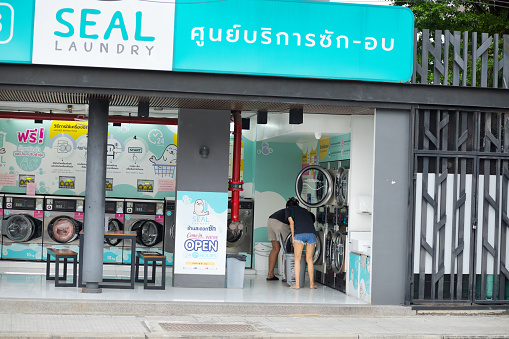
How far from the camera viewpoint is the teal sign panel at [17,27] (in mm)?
8664

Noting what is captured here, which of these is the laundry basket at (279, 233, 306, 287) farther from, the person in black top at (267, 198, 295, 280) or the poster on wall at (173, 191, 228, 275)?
the poster on wall at (173, 191, 228, 275)

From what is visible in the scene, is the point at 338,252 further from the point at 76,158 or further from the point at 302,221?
the point at 76,158

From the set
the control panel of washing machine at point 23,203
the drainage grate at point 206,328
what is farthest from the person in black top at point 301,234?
the control panel of washing machine at point 23,203

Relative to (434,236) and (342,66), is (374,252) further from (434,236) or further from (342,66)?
(342,66)

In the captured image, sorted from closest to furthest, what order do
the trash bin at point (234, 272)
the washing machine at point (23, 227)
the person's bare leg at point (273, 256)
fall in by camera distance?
the trash bin at point (234, 272)
the person's bare leg at point (273, 256)
the washing machine at point (23, 227)

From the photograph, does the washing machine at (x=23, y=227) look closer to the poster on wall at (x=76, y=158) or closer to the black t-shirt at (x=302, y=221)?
the poster on wall at (x=76, y=158)

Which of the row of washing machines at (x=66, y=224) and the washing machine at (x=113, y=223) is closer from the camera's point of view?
the row of washing machines at (x=66, y=224)

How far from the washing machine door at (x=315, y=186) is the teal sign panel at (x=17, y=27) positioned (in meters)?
5.17

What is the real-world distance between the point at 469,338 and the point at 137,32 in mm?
5572

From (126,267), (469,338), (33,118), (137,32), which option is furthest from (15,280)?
(469,338)

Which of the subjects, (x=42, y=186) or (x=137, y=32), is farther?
(x=42, y=186)

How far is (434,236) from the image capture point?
9.52m

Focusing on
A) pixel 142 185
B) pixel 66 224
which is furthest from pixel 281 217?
pixel 66 224

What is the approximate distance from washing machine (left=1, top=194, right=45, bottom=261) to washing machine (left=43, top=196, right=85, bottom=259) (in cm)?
13
